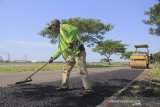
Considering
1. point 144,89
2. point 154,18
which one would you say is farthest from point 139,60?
point 144,89

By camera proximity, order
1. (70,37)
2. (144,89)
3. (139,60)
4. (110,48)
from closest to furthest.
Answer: (70,37) → (144,89) → (139,60) → (110,48)

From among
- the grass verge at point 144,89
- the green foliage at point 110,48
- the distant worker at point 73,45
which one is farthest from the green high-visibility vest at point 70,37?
the green foliage at point 110,48

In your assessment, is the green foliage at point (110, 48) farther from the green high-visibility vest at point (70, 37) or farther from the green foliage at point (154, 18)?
the green high-visibility vest at point (70, 37)

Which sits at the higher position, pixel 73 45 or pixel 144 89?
pixel 73 45

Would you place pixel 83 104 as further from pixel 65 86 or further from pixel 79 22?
pixel 79 22

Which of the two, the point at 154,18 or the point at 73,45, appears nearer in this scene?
the point at 73,45

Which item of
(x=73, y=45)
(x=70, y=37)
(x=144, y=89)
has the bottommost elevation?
(x=144, y=89)

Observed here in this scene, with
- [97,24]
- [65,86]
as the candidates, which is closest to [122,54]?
[97,24]

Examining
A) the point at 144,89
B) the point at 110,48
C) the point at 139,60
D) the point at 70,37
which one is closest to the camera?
the point at 70,37

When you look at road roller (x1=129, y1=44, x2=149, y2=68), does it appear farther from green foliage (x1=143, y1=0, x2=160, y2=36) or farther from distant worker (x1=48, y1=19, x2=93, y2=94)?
distant worker (x1=48, y1=19, x2=93, y2=94)

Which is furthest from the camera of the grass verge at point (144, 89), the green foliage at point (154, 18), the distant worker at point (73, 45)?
the green foliage at point (154, 18)

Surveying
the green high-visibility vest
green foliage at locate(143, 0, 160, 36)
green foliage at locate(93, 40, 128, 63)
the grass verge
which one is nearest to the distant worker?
Result: the green high-visibility vest

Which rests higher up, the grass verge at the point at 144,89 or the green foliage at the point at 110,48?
the green foliage at the point at 110,48

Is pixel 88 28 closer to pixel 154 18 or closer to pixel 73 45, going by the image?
pixel 154 18
